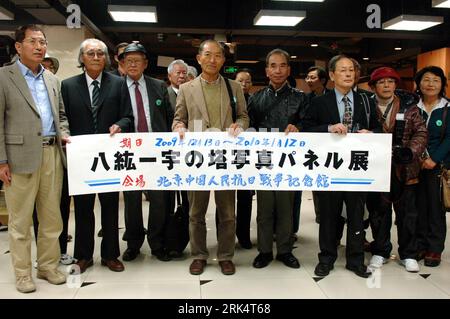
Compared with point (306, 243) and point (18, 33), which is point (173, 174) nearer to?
→ point (18, 33)

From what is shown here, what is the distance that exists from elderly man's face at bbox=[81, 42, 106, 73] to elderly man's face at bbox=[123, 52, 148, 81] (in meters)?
0.24

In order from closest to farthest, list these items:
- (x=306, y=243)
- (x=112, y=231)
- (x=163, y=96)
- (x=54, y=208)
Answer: (x=54, y=208), (x=112, y=231), (x=163, y=96), (x=306, y=243)

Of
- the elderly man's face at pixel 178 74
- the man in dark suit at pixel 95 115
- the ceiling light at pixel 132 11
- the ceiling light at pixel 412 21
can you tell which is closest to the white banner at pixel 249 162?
the man in dark suit at pixel 95 115

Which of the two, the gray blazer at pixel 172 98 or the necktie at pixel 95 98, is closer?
the necktie at pixel 95 98

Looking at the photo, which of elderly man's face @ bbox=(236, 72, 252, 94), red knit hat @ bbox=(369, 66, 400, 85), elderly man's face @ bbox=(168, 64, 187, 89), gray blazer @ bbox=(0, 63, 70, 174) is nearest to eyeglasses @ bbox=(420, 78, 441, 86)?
red knit hat @ bbox=(369, 66, 400, 85)

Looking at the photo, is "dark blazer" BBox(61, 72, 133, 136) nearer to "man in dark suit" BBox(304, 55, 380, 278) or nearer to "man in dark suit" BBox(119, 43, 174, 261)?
"man in dark suit" BBox(119, 43, 174, 261)

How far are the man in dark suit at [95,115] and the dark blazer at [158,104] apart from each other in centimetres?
18

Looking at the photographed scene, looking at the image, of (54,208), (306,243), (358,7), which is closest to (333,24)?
(358,7)

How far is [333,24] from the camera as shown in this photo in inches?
316

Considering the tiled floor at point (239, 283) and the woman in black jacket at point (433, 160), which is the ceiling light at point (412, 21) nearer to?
the woman in black jacket at point (433, 160)

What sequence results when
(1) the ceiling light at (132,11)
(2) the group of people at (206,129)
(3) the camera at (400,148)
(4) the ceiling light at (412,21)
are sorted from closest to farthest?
(2) the group of people at (206,129) < (3) the camera at (400,148) < (1) the ceiling light at (132,11) < (4) the ceiling light at (412,21)

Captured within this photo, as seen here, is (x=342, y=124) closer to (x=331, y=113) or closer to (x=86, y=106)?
(x=331, y=113)

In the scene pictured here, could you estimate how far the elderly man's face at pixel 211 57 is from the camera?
2.80m

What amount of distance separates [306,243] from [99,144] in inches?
79.6
